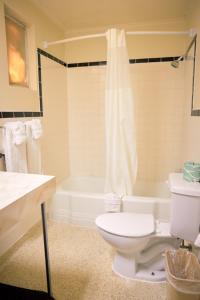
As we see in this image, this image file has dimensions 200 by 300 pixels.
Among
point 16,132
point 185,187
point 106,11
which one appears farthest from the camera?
point 106,11

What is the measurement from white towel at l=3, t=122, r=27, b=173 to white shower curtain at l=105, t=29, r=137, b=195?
0.85m

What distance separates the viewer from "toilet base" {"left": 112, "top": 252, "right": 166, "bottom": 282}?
1.56 m

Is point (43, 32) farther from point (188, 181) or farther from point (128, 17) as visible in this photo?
point (188, 181)

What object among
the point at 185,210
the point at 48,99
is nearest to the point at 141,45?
the point at 48,99

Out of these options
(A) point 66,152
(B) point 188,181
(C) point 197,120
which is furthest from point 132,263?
(A) point 66,152

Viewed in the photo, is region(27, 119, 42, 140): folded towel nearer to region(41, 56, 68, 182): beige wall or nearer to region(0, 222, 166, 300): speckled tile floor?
region(41, 56, 68, 182): beige wall

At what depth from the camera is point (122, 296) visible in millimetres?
1419

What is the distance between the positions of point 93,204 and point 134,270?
826 millimetres

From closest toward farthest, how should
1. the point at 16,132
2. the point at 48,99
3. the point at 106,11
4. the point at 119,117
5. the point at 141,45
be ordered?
the point at 16,132 → the point at 119,117 → the point at 106,11 → the point at 48,99 → the point at 141,45

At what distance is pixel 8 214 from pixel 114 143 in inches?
54.6

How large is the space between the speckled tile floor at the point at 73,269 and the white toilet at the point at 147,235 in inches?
3.9

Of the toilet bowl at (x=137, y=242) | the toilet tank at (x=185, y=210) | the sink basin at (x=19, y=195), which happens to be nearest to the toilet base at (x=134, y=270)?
the toilet bowl at (x=137, y=242)

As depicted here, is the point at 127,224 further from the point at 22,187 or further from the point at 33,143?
the point at 33,143

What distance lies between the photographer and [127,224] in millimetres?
1561
